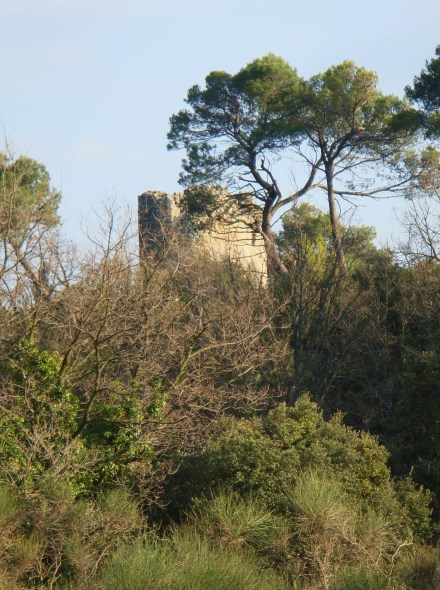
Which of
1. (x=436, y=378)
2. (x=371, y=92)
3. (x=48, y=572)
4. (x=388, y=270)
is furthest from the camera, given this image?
(x=371, y=92)

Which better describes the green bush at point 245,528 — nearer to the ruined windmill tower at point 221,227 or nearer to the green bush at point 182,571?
the green bush at point 182,571

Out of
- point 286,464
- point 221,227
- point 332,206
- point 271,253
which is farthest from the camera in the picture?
point 221,227

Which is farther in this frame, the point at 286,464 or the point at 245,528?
the point at 286,464

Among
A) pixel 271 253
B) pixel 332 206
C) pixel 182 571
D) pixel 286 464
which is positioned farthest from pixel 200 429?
pixel 332 206

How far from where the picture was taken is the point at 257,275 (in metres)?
25.2

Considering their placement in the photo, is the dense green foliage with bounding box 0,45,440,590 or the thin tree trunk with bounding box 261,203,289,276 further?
the thin tree trunk with bounding box 261,203,289,276

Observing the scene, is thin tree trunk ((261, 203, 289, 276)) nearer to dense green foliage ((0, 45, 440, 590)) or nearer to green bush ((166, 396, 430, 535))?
dense green foliage ((0, 45, 440, 590))

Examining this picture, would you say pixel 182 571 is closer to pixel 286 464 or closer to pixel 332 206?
pixel 286 464

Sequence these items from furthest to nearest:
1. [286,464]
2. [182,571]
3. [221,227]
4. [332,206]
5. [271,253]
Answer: [221,227] → [332,206] → [271,253] → [286,464] → [182,571]

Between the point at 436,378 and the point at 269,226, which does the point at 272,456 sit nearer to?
the point at 436,378

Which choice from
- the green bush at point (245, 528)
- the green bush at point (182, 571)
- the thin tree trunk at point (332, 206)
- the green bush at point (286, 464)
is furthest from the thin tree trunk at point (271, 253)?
the green bush at point (182, 571)

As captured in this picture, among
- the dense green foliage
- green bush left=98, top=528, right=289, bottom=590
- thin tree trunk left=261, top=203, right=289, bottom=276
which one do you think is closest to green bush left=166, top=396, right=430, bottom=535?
the dense green foliage

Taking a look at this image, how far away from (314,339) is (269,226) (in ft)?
23.6

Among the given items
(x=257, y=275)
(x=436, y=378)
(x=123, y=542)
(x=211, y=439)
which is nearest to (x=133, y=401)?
(x=211, y=439)
